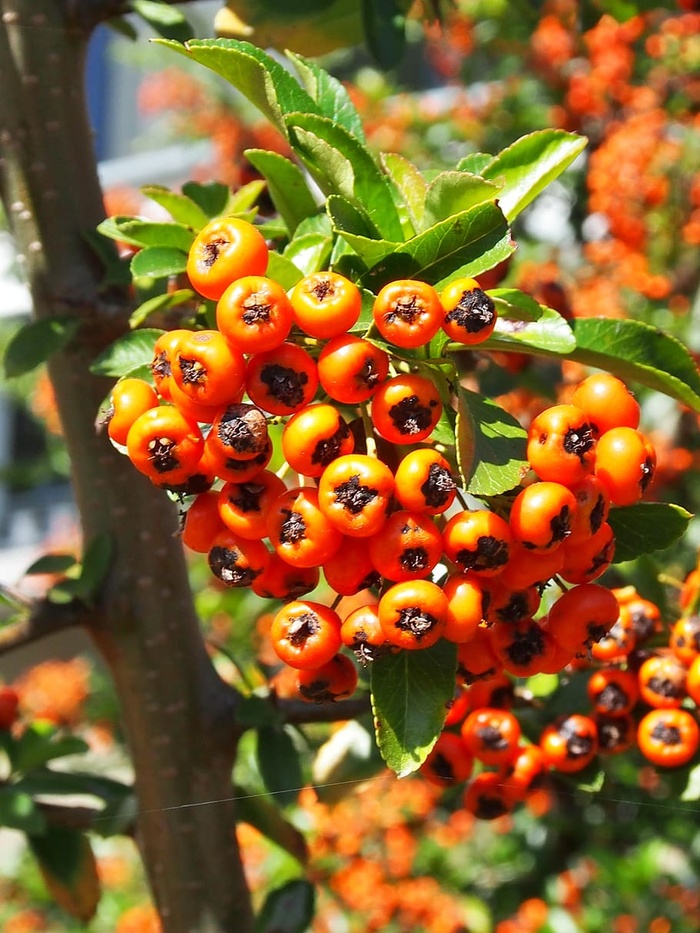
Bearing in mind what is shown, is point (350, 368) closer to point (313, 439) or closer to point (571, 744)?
point (313, 439)

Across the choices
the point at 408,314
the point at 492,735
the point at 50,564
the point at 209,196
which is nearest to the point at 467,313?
the point at 408,314

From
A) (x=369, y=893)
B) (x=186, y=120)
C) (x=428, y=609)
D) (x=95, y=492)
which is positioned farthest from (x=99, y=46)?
(x=428, y=609)

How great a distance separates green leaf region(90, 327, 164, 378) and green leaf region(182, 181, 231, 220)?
26 cm

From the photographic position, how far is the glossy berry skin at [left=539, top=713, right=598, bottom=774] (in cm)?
125

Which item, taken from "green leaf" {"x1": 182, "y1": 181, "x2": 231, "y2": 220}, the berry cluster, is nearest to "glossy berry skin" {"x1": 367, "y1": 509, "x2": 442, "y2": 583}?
the berry cluster

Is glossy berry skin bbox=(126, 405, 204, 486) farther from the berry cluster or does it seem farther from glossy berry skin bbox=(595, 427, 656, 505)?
glossy berry skin bbox=(595, 427, 656, 505)

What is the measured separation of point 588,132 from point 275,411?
3.78 meters

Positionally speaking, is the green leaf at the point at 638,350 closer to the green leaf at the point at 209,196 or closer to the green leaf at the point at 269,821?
the green leaf at the point at 209,196

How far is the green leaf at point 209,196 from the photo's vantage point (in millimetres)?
1204

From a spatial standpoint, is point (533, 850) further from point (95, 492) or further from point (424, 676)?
point (424, 676)

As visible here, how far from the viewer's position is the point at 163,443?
0.81 meters

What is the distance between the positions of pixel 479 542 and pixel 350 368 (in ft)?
0.55

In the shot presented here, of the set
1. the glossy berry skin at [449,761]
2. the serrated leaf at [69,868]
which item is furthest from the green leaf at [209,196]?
the serrated leaf at [69,868]

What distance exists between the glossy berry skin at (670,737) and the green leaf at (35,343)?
2.72 feet
